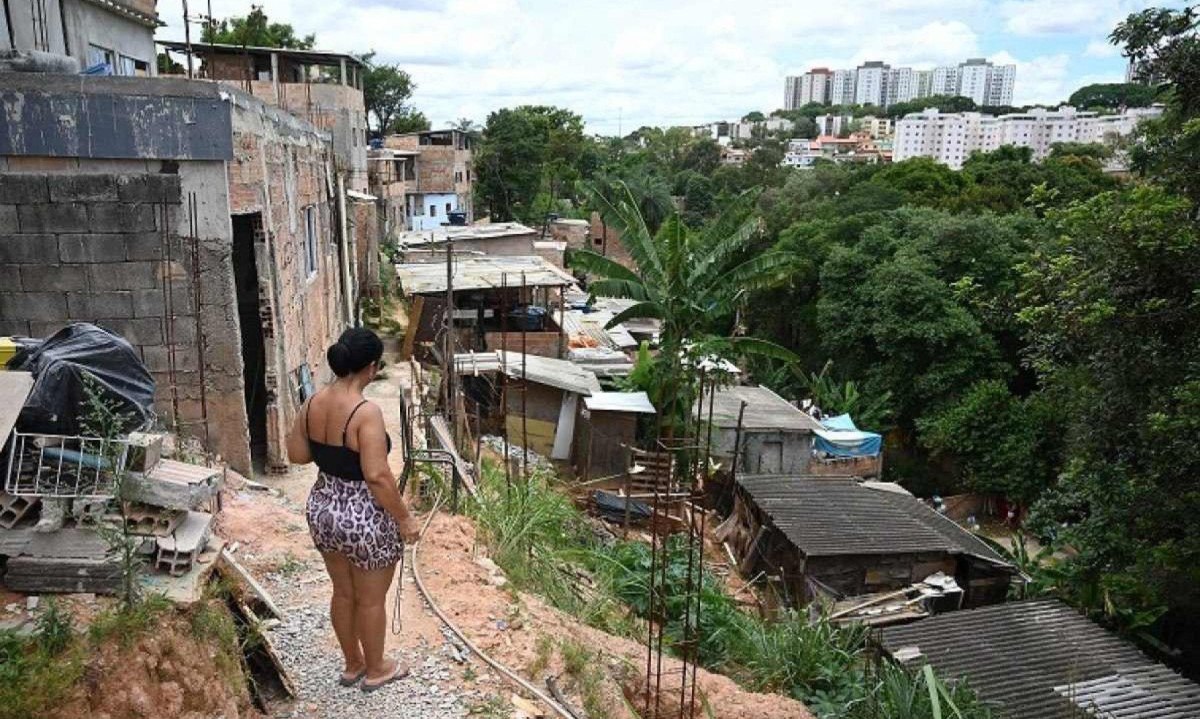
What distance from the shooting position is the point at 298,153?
9039 mm

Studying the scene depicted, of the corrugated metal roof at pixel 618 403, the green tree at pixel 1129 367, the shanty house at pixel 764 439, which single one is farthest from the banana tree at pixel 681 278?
the green tree at pixel 1129 367

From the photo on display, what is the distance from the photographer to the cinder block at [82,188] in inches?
236

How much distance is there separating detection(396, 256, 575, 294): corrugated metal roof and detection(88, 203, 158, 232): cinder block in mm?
7258

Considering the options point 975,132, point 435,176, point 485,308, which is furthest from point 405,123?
point 975,132

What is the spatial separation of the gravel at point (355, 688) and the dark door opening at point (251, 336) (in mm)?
4196

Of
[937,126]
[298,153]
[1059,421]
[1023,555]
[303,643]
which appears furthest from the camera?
[937,126]

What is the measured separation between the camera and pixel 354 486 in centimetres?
326

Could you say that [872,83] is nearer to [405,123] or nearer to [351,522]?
[405,123]

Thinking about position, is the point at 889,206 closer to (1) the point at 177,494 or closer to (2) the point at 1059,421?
(2) the point at 1059,421

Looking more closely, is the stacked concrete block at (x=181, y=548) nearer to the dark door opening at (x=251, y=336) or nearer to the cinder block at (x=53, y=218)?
the cinder block at (x=53, y=218)

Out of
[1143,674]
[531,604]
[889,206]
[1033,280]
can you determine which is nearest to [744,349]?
[1033,280]

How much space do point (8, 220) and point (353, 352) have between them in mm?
4541

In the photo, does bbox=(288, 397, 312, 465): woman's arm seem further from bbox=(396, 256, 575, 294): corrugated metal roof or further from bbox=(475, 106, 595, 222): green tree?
bbox=(475, 106, 595, 222): green tree

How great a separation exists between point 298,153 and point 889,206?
1812cm
